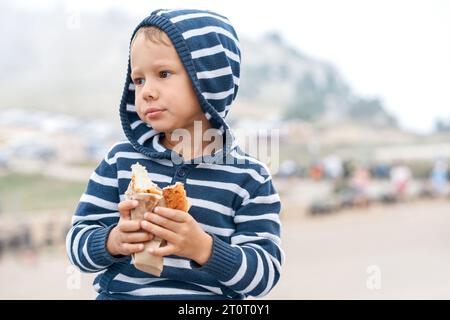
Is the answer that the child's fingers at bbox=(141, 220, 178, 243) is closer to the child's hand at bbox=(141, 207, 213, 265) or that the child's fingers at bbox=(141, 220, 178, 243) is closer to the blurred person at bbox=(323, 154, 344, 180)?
the child's hand at bbox=(141, 207, 213, 265)

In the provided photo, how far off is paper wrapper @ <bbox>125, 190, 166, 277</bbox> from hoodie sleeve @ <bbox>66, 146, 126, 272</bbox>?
3.5 inches

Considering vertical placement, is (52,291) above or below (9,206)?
below

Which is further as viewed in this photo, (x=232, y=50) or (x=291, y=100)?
(x=291, y=100)

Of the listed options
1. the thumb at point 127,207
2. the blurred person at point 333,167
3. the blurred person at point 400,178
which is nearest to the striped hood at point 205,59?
the thumb at point 127,207

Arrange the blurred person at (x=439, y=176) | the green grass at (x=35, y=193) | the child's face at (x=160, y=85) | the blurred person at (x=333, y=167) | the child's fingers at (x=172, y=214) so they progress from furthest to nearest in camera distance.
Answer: the blurred person at (x=439, y=176) < the blurred person at (x=333, y=167) < the green grass at (x=35, y=193) < the child's face at (x=160, y=85) < the child's fingers at (x=172, y=214)

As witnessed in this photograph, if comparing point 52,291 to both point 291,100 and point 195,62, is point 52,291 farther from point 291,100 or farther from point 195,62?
point 195,62

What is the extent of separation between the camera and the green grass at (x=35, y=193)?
3238 millimetres

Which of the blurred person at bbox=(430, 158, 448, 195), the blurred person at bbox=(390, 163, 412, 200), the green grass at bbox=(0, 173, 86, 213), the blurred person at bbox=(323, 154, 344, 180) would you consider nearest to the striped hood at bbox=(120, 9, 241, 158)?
the green grass at bbox=(0, 173, 86, 213)

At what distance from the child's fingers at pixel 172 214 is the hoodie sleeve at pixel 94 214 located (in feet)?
0.41

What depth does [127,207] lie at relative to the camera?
29.7 inches

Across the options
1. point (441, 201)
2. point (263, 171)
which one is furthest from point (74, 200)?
point (263, 171)

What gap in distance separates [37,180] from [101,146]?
0.35 m

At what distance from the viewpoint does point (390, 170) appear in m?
3.81

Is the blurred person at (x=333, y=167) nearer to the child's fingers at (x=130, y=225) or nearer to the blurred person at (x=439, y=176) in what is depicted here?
the blurred person at (x=439, y=176)
